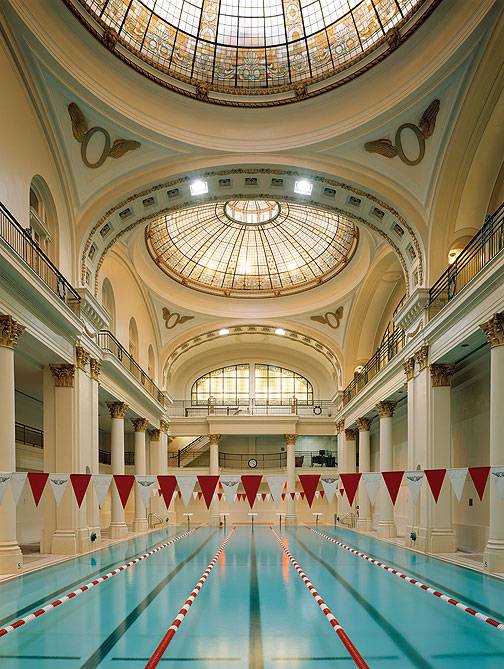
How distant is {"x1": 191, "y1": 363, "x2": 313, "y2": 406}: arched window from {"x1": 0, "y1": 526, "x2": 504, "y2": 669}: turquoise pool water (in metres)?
25.7

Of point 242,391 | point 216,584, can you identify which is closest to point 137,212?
point 216,584

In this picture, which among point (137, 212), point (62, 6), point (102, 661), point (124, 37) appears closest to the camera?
point (102, 661)

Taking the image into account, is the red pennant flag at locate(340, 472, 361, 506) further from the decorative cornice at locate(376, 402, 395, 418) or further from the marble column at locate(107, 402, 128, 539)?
the marble column at locate(107, 402, 128, 539)

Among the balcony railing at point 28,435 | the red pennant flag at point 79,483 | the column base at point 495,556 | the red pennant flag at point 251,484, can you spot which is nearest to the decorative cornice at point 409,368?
the red pennant flag at point 251,484

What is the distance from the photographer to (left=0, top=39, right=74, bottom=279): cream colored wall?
13.4 meters

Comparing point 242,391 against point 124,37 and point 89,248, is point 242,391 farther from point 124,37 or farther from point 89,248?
point 124,37

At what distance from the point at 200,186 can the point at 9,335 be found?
30.9ft

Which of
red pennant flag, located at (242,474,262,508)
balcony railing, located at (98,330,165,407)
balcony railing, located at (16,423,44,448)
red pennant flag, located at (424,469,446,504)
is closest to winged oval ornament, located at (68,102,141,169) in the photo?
balcony railing, located at (98,330,165,407)

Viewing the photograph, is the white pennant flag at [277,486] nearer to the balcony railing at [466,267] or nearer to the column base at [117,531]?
the balcony railing at [466,267]

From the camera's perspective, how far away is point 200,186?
2041 cm

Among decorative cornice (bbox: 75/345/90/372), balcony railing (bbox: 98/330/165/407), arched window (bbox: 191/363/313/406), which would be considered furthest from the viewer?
arched window (bbox: 191/363/313/406)

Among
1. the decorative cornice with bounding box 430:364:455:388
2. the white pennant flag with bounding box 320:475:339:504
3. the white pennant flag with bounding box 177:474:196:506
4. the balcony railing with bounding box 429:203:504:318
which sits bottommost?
the white pennant flag with bounding box 320:475:339:504

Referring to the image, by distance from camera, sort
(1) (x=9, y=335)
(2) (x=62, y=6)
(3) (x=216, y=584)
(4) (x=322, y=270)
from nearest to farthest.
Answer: (3) (x=216, y=584)
(1) (x=9, y=335)
(2) (x=62, y=6)
(4) (x=322, y=270)

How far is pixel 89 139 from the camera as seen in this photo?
17078mm
